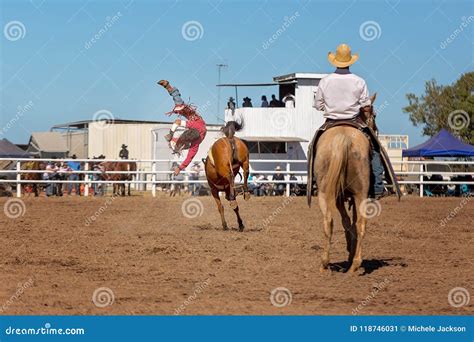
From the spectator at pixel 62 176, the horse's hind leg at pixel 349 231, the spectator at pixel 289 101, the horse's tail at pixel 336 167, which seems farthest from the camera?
the spectator at pixel 289 101

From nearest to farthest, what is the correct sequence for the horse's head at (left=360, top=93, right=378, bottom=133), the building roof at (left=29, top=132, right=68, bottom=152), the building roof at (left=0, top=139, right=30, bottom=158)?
the horse's head at (left=360, top=93, right=378, bottom=133), the building roof at (left=0, top=139, right=30, bottom=158), the building roof at (left=29, top=132, right=68, bottom=152)

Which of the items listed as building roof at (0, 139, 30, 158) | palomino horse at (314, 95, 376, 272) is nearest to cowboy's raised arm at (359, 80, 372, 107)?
palomino horse at (314, 95, 376, 272)

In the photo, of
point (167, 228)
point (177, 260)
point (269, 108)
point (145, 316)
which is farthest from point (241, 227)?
point (269, 108)

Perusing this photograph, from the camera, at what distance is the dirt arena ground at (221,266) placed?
713cm

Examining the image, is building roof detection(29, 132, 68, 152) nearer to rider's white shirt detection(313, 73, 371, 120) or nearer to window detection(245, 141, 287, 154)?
window detection(245, 141, 287, 154)

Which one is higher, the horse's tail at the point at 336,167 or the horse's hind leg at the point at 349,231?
the horse's tail at the point at 336,167

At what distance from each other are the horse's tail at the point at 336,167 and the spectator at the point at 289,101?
28.3 metres

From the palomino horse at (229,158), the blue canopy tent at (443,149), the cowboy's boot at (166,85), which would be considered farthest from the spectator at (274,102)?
the palomino horse at (229,158)

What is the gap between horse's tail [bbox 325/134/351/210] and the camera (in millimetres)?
8708

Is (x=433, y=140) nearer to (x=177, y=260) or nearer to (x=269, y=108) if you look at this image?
(x=269, y=108)

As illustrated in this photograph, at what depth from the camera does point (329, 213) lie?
29.1 ft

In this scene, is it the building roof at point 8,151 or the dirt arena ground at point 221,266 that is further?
the building roof at point 8,151

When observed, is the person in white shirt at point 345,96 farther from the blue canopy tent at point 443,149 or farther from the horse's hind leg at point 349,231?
the blue canopy tent at point 443,149

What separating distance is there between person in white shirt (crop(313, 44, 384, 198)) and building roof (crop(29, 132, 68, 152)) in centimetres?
4118
